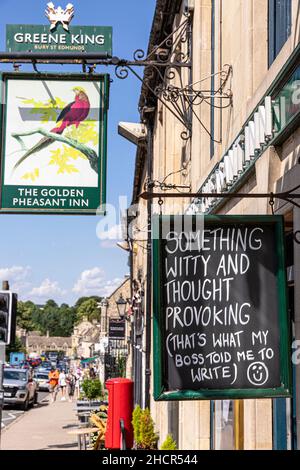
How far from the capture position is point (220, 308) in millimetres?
5043

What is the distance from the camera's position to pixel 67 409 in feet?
96.3

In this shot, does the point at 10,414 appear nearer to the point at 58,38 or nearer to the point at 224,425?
the point at 224,425

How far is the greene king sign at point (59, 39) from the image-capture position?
8.70 m

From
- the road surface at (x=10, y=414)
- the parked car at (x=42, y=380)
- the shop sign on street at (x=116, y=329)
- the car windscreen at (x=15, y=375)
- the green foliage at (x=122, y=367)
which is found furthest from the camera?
the parked car at (x=42, y=380)

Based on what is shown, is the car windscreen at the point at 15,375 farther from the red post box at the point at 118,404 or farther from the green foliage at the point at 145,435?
the red post box at the point at 118,404

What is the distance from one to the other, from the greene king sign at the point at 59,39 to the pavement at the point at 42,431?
10.3m

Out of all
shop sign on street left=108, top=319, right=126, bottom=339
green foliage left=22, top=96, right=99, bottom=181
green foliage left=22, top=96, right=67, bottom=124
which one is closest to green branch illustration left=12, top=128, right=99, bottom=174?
green foliage left=22, top=96, right=99, bottom=181

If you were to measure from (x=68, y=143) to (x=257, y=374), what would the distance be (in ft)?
15.0

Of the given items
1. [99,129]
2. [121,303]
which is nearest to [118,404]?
[99,129]

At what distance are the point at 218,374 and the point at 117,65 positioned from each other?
197 inches

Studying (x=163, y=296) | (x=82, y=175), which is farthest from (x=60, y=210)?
(x=163, y=296)

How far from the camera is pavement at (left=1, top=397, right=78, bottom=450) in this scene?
16922mm

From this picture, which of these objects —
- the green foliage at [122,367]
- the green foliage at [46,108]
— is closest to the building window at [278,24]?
the green foliage at [46,108]

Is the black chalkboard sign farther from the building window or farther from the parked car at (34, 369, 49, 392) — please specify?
the parked car at (34, 369, 49, 392)
